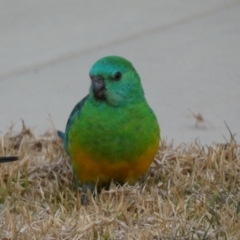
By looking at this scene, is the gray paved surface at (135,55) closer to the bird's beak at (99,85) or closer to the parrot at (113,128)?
the parrot at (113,128)

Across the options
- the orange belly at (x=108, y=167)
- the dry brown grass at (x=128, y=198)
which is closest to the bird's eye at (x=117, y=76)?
the orange belly at (x=108, y=167)

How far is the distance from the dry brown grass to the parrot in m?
0.12

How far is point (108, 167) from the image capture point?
478cm

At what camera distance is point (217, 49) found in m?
7.18

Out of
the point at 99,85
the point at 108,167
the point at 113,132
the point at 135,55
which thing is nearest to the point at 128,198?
the point at 108,167

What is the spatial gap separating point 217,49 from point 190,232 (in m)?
3.13

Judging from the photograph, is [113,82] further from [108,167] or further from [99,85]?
[108,167]

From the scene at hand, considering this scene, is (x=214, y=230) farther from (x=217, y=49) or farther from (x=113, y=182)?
(x=217, y=49)

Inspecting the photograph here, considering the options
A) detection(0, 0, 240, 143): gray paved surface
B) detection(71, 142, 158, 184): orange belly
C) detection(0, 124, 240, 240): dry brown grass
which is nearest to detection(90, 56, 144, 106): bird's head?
detection(71, 142, 158, 184): orange belly

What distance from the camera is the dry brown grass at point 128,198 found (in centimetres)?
430

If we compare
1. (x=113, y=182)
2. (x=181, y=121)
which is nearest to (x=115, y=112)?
(x=113, y=182)

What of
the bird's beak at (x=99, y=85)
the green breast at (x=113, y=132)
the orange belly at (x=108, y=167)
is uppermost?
the bird's beak at (x=99, y=85)

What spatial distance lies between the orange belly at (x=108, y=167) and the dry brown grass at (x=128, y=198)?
2.9 inches

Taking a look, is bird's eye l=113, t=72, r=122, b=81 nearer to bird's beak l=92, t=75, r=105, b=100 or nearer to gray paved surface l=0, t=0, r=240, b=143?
bird's beak l=92, t=75, r=105, b=100
